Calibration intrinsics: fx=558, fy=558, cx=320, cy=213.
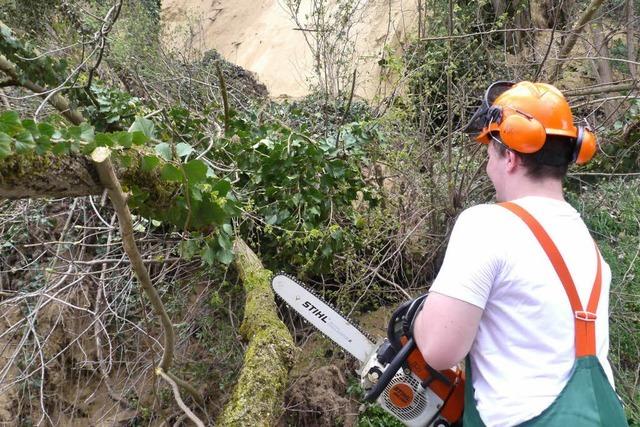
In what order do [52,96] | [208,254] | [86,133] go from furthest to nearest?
1. [52,96]
2. [208,254]
3. [86,133]

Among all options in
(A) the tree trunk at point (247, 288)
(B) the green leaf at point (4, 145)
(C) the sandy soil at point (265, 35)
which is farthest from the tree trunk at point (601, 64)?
(B) the green leaf at point (4, 145)

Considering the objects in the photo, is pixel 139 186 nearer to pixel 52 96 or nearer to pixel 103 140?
pixel 103 140

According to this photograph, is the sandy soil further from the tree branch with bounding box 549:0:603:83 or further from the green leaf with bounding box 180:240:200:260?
the green leaf with bounding box 180:240:200:260

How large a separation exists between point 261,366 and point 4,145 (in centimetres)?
145

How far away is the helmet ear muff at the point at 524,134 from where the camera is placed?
1.54 meters

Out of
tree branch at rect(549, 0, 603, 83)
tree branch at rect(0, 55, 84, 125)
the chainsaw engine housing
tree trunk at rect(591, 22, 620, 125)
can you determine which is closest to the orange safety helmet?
the chainsaw engine housing

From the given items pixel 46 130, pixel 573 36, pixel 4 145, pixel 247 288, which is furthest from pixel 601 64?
pixel 4 145

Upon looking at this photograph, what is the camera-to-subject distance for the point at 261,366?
2500 millimetres

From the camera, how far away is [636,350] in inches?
169

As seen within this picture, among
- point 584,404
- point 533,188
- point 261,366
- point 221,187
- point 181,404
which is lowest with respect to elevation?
point 181,404

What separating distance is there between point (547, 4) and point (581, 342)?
606cm

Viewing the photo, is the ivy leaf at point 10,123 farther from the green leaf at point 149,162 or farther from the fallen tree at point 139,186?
the green leaf at point 149,162

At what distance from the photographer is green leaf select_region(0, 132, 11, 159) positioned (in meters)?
1.50

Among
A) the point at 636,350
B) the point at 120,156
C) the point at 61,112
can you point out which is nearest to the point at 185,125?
the point at 61,112
